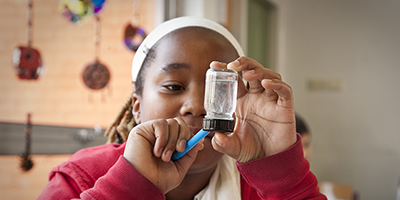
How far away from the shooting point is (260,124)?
97cm

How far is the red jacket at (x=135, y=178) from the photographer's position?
0.84 m

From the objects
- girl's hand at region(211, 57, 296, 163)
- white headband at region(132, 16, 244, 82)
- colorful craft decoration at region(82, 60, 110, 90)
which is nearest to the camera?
girl's hand at region(211, 57, 296, 163)

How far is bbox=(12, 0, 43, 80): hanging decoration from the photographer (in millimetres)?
1382

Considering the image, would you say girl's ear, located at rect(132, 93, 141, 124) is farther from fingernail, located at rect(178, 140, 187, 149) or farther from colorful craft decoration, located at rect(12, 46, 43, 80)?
colorful craft decoration, located at rect(12, 46, 43, 80)

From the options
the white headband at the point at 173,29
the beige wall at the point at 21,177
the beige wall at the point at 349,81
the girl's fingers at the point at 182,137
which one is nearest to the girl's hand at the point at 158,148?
the girl's fingers at the point at 182,137

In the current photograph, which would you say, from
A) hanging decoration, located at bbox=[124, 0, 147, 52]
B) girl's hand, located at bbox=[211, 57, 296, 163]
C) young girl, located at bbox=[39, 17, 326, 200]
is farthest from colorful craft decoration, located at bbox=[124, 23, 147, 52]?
girl's hand, located at bbox=[211, 57, 296, 163]

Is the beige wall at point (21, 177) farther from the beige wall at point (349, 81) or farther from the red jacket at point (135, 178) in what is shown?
the beige wall at point (349, 81)

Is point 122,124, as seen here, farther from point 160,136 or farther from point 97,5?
point 97,5

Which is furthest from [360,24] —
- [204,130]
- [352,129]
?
[204,130]

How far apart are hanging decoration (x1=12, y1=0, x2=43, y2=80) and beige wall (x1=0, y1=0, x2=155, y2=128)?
2 cm

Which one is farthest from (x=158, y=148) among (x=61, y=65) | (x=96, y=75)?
(x=96, y=75)

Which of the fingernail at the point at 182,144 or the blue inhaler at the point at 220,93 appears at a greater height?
the blue inhaler at the point at 220,93

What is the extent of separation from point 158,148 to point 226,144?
166 mm

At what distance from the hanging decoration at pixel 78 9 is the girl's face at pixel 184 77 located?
0.75 meters
